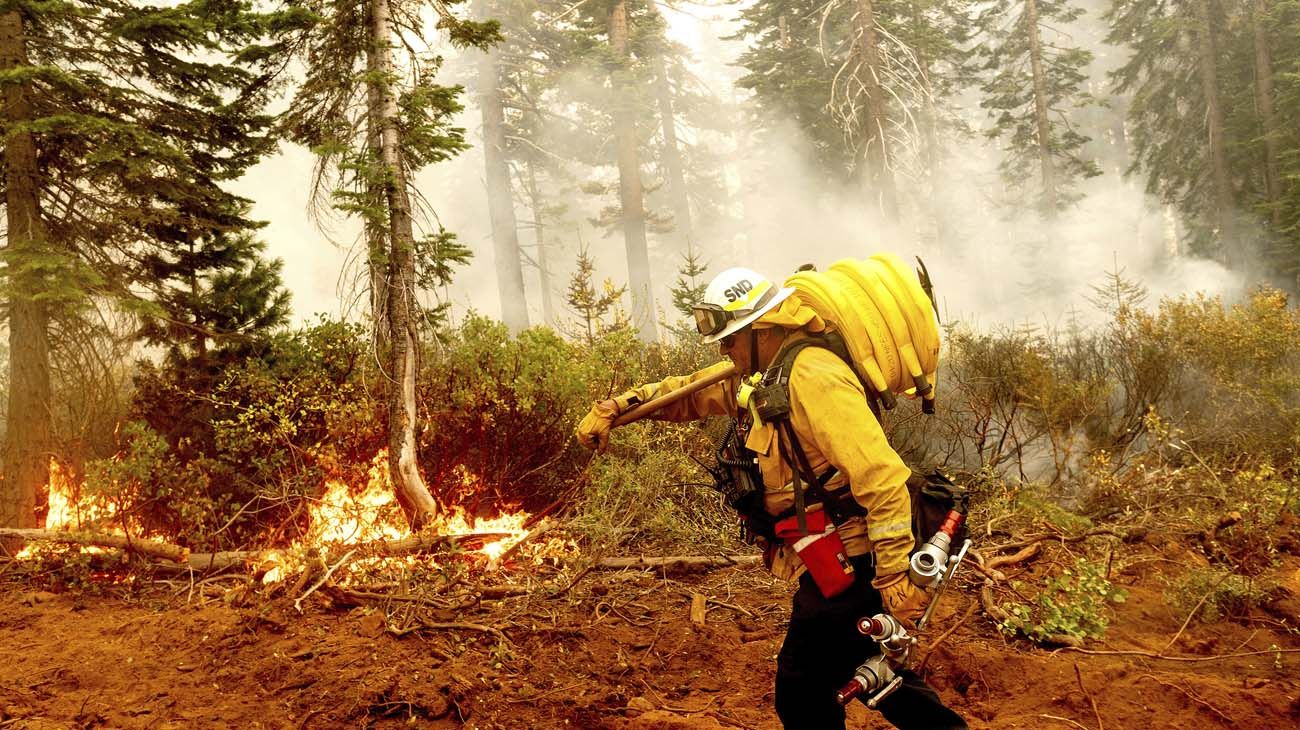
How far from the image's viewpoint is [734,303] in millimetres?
3172

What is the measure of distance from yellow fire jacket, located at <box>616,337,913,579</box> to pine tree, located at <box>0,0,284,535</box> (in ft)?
19.4

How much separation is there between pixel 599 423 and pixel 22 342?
20.2 ft

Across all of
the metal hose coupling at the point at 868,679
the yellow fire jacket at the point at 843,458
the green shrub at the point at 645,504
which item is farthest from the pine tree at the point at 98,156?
the metal hose coupling at the point at 868,679

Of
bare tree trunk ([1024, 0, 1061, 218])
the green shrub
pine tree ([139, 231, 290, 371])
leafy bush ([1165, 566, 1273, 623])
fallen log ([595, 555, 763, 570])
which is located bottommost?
leafy bush ([1165, 566, 1273, 623])

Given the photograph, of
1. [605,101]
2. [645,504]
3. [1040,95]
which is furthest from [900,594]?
[1040,95]

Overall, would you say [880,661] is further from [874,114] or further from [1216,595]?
[874,114]

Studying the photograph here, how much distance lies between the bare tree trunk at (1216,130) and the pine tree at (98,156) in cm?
2522

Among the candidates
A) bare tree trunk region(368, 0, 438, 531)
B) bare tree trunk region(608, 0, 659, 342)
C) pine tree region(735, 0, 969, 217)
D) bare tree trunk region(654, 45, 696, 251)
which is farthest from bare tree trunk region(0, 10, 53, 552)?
bare tree trunk region(654, 45, 696, 251)

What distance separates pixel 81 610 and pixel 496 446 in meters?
3.53

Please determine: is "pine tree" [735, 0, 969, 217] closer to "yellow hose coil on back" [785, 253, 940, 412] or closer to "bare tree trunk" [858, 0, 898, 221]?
"bare tree trunk" [858, 0, 898, 221]

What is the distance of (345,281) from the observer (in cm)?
659

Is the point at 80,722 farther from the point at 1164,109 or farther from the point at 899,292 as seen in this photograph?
the point at 1164,109

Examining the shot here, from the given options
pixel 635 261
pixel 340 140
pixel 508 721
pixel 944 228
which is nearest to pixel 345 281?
pixel 340 140

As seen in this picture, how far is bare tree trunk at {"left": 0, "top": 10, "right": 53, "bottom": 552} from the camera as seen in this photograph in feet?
20.4
